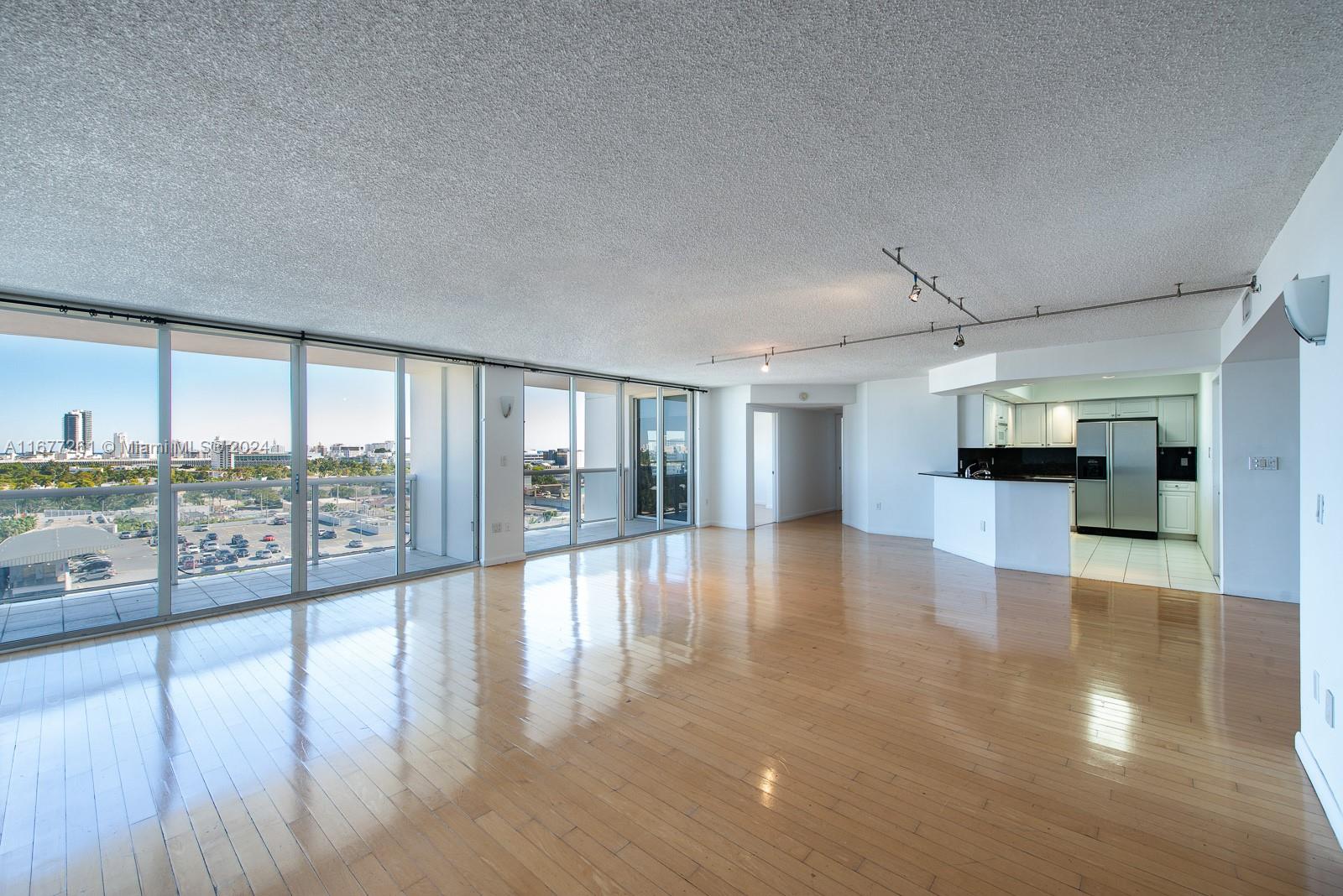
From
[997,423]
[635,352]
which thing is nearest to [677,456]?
[635,352]

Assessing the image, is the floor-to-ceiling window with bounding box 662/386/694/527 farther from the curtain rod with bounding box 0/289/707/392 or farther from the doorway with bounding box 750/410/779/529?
the curtain rod with bounding box 0/289/707/392

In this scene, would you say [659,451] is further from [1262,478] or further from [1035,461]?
[1262,478]

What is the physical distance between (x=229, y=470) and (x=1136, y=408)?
1156 centimetres

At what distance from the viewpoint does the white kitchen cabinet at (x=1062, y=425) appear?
8.78 m

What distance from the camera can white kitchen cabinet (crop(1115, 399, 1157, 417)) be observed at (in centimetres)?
813

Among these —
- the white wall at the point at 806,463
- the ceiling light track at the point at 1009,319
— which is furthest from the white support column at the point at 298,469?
the white wall at the point at 806,463

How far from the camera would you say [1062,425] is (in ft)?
29.2

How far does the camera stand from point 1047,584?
567 cm

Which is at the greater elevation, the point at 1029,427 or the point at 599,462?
the point at 1029,427

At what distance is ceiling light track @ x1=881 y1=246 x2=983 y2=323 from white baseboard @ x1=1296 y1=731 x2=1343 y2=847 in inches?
111

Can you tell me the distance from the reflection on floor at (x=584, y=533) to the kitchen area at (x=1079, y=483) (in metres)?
4.62

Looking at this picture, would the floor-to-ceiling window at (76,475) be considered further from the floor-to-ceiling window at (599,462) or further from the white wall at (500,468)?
the floor-to-ceiling window at (599,462)

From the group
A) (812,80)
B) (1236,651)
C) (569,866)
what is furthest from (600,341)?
(1236,651)

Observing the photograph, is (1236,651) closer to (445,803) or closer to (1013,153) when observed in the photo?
(1013,153)
